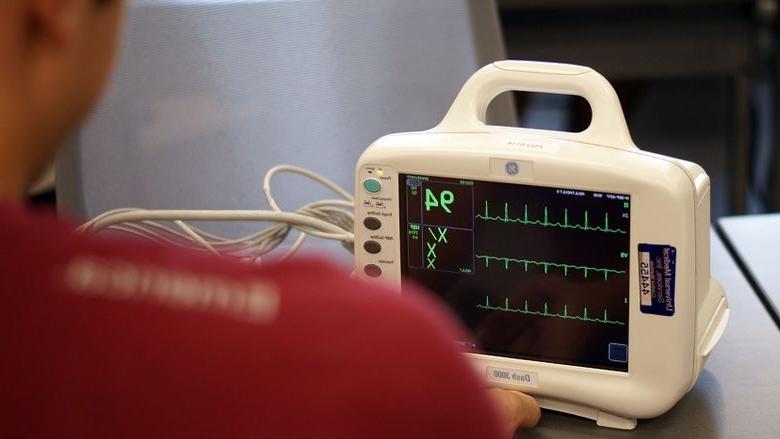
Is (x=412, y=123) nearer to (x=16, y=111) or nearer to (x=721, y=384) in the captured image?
(x=721, y=384)

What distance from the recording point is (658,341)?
36.0 inches

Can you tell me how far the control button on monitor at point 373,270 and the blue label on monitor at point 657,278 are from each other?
0.22m

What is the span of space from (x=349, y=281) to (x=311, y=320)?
0.03 m

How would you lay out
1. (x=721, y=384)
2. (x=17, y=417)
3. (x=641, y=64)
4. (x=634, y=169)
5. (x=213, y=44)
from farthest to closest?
(x=641, y=64)
(x=213, y=44)
(x=721, y=384)
(x=634, y=169)
(x=17, y=417)

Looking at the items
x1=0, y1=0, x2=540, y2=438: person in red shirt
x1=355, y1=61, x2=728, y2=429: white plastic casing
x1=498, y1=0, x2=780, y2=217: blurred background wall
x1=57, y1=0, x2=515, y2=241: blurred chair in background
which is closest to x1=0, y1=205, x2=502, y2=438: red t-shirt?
x1=0, y1=0, x2=540, y2=438: person in red shirt

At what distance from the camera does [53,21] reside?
0.43 m

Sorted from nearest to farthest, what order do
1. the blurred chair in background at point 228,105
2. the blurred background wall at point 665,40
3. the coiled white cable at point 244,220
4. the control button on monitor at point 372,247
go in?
1. the control button on monitor at point 372,247
2. the coiled white cable at point 244,220
3. the blurred chair in background at point 228,105
4. the blurred background wall at point 665,40

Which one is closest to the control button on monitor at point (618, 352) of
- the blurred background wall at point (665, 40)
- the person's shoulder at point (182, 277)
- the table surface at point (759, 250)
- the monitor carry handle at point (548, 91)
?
the monitor carry handle at point (548, 91)

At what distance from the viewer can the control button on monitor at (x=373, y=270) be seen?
3.26 feet

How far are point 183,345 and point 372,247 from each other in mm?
587

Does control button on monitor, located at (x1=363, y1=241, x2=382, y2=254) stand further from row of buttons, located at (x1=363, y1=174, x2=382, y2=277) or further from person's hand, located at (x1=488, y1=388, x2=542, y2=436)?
person's hand, located at (x1=488, y1=388, x2=542, y2=436)

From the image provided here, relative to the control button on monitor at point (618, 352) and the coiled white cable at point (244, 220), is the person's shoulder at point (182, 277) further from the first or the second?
the coiled white cable at point (244, 220)

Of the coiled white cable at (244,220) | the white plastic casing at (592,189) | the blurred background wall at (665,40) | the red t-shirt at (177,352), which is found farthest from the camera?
the blurred background wall at (665,40)

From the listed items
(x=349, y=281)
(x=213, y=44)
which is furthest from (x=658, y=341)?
(x=213, y=44)
